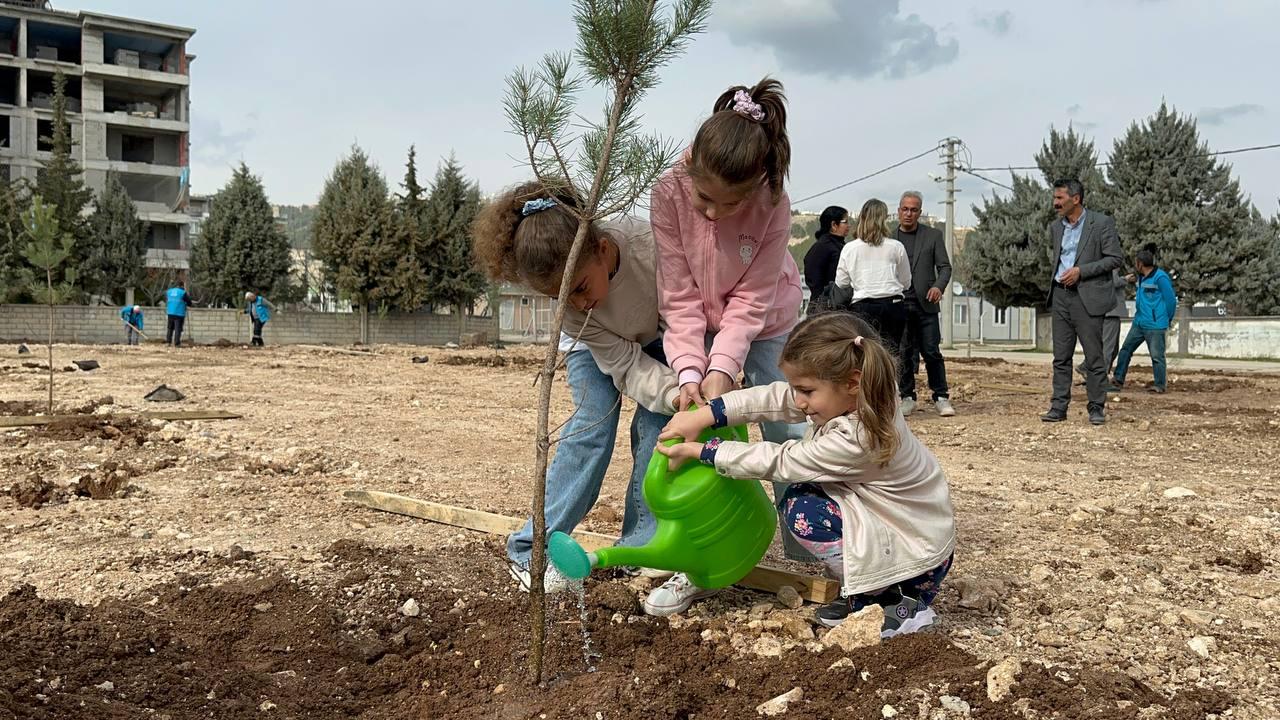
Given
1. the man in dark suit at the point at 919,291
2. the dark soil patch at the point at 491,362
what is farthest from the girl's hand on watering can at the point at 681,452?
the dark soil patch at the point at 491,362

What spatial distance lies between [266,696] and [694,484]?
48.5 inches

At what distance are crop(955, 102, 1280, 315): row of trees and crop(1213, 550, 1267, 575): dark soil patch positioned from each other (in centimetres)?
2686

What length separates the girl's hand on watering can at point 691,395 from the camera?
2.66 meters

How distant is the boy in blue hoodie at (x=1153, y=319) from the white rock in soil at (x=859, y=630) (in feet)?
31.0

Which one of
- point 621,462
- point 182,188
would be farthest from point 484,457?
point 182,188

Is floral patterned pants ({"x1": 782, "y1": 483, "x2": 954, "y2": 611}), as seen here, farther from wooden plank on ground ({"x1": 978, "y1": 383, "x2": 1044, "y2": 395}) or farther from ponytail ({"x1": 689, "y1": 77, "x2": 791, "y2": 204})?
wooden plank on ground ({"x1": 978, "y1": 383, "x2": 1044, "y2": 395})

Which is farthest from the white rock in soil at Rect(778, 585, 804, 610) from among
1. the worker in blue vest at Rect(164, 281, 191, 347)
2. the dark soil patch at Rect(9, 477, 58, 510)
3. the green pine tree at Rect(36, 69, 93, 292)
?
the green pine tree at Rect(36, 69, 93, 292)

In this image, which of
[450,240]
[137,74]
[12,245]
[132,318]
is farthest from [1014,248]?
[137,74]

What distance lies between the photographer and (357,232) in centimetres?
2998

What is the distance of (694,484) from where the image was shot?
249 centimetres

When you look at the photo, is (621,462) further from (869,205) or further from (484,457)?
(869,205)

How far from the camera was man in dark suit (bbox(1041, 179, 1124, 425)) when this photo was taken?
6797 mm

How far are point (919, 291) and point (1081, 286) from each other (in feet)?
A: 4.05

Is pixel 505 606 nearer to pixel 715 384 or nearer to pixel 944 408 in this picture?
pixel 715 384
